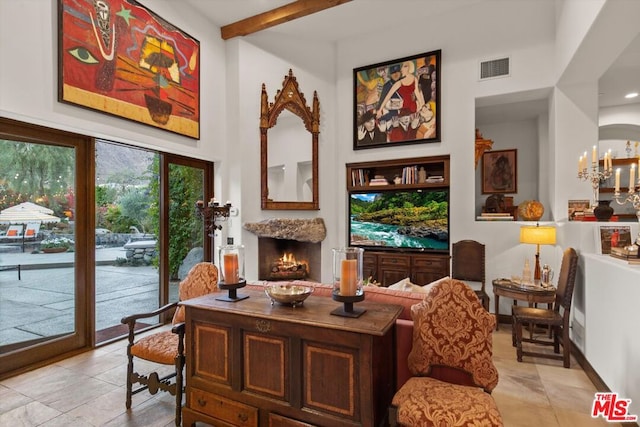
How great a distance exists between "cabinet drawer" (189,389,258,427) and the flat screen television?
375 cm

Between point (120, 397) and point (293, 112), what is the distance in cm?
442

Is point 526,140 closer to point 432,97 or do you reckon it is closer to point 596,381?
point 432,97

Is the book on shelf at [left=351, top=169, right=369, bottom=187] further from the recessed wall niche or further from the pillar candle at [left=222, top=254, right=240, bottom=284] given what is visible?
the pillar candle at [left=222, top=254, right=240, bottom=284]

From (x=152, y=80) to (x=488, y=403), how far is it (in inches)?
180

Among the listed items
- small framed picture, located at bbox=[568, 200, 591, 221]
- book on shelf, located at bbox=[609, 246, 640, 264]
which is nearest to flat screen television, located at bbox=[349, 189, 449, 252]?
small framed picture, located at bbox=[568, 200, 591, 221]

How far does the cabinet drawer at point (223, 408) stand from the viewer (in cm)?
195

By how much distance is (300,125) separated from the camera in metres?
5.54

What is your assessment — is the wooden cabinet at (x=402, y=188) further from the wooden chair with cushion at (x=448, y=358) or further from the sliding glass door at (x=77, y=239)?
the wooden chair with cushion at (x=448, y=358)

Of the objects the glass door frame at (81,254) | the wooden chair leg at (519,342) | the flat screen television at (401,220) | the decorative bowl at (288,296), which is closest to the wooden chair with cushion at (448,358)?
the decorative bowl at (288,296)

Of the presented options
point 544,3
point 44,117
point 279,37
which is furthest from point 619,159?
point 44,117

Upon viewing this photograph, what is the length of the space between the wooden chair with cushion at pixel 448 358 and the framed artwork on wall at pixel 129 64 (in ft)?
12.2

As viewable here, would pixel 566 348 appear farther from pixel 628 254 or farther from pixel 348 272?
pixel 348 272

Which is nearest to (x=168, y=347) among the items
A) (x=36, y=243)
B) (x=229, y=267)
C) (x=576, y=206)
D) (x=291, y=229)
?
(x=229, y=267)

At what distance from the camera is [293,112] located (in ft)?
17.9
